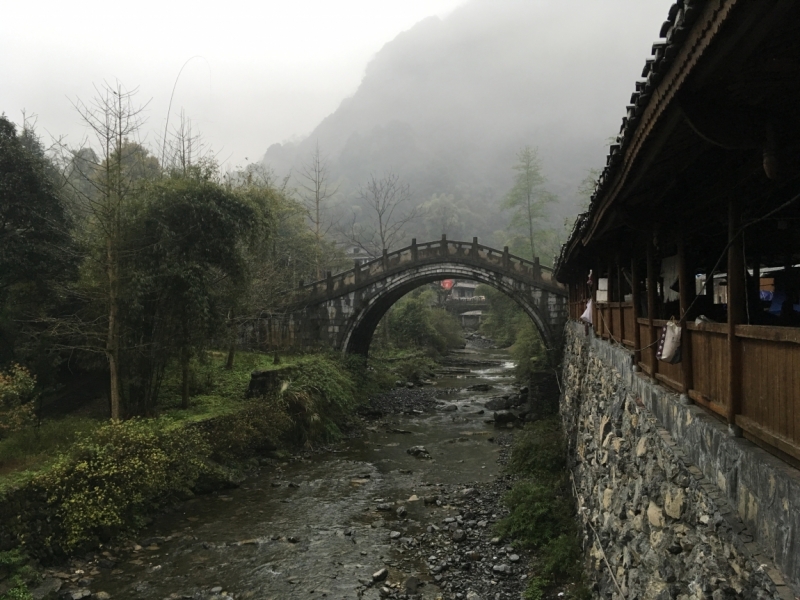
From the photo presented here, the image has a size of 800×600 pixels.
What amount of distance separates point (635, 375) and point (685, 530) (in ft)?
9.41

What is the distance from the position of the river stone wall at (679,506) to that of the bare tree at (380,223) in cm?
2112

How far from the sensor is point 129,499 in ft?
35.4

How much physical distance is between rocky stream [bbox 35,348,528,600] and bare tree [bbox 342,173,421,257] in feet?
48.5

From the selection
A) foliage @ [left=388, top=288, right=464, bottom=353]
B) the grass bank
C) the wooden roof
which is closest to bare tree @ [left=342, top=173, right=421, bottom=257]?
foliage @ [left=388, top=288, right=464, bottom=353]

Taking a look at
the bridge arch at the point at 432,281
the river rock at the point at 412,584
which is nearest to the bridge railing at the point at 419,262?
the bridge arch at the point at 432,281

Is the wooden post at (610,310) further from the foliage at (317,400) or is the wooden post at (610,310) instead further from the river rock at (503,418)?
the foliage at (317,400)

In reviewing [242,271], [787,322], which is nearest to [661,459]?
[787,322]

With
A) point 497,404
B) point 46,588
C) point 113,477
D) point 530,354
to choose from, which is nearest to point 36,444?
point 113,477

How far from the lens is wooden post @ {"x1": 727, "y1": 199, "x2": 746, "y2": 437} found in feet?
11.6

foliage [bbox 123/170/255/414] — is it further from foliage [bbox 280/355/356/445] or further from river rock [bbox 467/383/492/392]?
river rock [bbox 467/383/492/392]

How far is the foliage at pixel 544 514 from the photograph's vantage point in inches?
330

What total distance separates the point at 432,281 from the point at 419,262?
138 cm

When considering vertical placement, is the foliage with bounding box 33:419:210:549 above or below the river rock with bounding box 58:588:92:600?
above

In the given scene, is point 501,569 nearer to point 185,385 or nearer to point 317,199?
point 185,385
